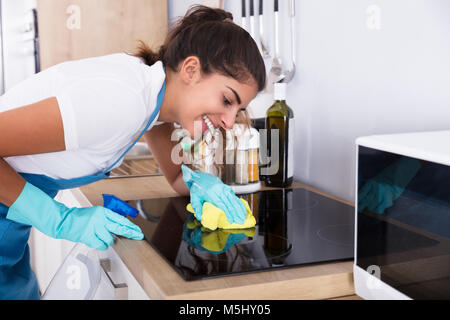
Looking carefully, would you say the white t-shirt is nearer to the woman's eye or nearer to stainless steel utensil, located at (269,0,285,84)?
the woman's eye

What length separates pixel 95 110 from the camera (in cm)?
82

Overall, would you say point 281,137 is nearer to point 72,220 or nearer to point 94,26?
point 72,220

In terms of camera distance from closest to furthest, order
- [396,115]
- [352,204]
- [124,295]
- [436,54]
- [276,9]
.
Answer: [124,295] < [436,54] < [396,115] < [352,204] < [276,9]

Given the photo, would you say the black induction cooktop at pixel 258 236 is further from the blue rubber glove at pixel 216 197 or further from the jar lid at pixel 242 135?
the jar lid at pixel 242 135

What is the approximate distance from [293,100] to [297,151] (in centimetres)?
16

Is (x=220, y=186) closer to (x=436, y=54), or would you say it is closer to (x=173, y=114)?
(x=173, y=114)

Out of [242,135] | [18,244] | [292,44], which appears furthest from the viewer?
[292,44]

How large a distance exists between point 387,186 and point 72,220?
0.61 meters

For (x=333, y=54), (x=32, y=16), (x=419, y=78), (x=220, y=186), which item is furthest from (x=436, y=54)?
(x=32, y=16)

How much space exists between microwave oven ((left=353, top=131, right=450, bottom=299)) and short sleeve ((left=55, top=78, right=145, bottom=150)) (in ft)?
1.44

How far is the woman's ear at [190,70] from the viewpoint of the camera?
100 cm

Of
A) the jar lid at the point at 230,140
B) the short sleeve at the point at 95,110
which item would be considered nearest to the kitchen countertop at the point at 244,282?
the short sleeve at the point at 95,110

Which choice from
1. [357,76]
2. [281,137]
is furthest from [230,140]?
[357,76]

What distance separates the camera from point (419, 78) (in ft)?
3.09
